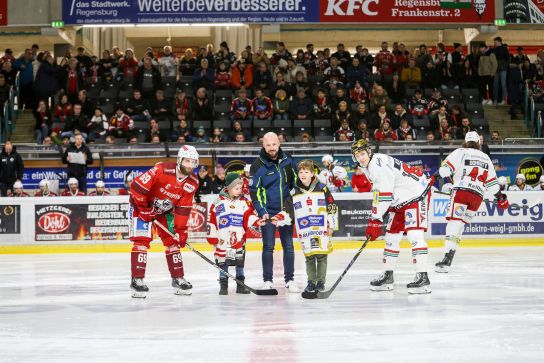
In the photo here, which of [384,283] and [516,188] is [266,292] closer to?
[384,283]

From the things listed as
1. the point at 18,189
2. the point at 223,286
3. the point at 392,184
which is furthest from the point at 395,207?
the point at 18,189

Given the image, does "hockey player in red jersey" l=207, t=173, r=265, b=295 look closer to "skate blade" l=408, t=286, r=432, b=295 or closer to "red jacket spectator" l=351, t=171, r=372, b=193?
"skate blade" l=408, t=286, r=432, b=295

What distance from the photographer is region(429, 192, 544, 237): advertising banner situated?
16797 mm

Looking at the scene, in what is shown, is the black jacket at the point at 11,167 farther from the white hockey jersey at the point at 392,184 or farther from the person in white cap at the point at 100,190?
the white hockey jersey at the point at 392,184

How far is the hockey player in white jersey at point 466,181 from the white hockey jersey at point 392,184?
2.66 m

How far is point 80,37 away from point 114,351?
2213cm

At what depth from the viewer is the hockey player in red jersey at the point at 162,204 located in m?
8.42

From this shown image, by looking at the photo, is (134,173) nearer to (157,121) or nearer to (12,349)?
(157,121)

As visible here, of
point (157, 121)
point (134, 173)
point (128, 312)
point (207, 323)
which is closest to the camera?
point (207, 323)

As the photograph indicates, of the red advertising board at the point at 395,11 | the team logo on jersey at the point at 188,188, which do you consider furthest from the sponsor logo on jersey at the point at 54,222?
the red advertising board at the point at 395,11

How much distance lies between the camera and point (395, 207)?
888cm

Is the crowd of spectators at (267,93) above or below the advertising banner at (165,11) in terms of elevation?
below

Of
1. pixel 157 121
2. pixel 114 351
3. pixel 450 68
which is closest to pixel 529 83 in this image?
pixel 450 68

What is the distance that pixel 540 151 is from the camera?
62.0 feet
